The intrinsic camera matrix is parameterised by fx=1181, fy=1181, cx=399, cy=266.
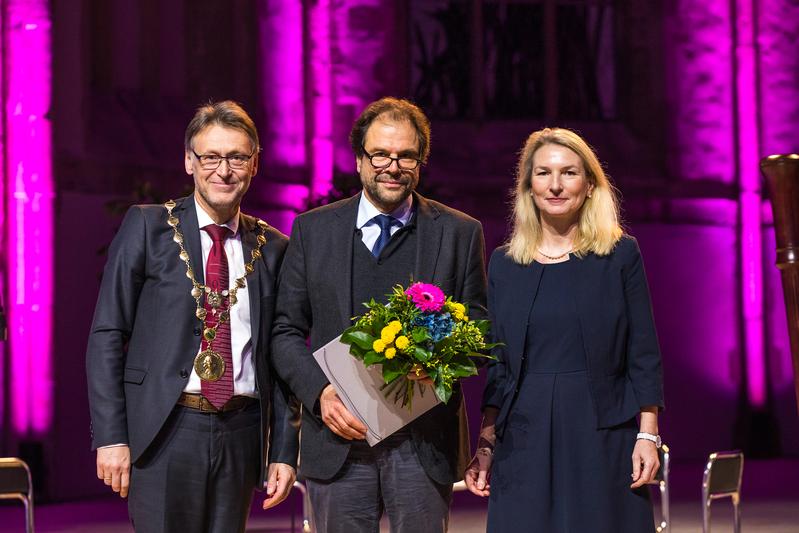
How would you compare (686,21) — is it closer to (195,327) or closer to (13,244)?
(13,244)

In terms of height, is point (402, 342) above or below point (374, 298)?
below

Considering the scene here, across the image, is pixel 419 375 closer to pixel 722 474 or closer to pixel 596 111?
pixel 722 474

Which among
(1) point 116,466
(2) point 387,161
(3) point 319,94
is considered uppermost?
(3) point 319,94

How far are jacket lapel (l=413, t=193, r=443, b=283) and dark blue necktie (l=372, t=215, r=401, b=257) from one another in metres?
0.09

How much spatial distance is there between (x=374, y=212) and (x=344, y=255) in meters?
0.18

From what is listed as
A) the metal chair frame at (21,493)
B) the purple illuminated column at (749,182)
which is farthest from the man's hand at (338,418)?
the purple illuminated column at (749,182)

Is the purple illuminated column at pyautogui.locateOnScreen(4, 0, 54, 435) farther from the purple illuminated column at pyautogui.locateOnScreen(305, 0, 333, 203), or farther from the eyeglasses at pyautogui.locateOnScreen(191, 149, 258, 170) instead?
the eyeglasses at pyautogui.locateOnScreen(191, 149, 258, 170)

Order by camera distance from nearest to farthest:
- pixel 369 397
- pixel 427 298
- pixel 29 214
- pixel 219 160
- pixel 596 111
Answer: pixel 427 298 < pixel 369 397 < pixel 219 160 < pixel 29 214 < pixel 596 111

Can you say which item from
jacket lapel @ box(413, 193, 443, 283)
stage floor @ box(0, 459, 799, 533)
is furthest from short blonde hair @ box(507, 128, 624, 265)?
stage floor @ box(0, 459, 799, 533)

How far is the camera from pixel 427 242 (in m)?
3.89

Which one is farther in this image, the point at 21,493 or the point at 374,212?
the point at 21,493

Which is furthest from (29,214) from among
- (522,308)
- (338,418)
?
(522,308)

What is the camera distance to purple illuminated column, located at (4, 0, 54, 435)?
10.1 meters

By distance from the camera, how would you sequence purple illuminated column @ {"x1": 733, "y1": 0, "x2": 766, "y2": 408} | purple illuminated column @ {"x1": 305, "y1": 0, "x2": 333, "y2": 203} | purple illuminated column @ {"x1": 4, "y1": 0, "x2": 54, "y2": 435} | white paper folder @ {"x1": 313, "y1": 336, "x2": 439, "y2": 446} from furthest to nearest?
purple illuminated column @ {"x1": 733, "y1": 0, "x2": 766, "y2": 408} < purple illuminated column @ {"x1": 305, "y1": 0, "x2": 333, "y2": 203} < purple illuminated column @ {"x1": 4, "y1": 0, "x2": 54, "y2": 435} < white paper folder @ {"x1": 313, "y1": 336, "x2": 439, "y2": 446}
